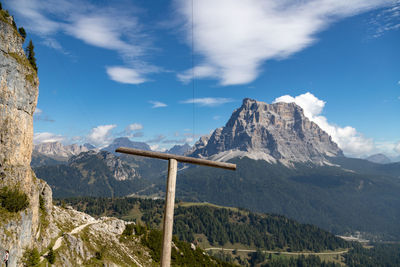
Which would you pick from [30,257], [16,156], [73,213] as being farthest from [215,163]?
[73,213]

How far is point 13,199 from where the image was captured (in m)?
63.5

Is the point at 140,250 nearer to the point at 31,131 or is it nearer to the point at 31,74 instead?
the point at 31,131

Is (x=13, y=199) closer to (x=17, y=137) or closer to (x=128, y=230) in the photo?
(x=17, y=137)

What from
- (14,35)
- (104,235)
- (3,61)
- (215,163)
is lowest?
(104,235)

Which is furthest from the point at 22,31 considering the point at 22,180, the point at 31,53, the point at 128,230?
the point at 128,230

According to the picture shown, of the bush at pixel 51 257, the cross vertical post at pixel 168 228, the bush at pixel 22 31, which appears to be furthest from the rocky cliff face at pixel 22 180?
the cross vertical post at pixel 168 228

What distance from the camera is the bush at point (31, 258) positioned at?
59625 mm

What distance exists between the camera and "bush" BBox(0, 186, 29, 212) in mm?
61844

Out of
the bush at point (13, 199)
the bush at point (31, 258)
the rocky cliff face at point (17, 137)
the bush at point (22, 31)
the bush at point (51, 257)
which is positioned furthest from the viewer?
the bush at point (22, 31)

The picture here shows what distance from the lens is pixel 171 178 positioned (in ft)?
41.4

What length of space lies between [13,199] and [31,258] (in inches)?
556

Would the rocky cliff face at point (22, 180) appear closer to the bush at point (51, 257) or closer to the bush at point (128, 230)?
the bush at point (51, 257)

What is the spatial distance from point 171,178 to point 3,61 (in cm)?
7581

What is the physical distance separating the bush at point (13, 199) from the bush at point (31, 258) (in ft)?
33.9
